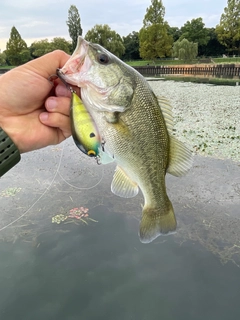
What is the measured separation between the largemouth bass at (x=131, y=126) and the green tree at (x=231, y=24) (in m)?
41.9

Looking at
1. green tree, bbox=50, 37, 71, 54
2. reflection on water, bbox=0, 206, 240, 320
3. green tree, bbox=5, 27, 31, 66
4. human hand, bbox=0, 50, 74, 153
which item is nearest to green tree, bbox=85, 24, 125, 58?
green tree, bbox=50, 37, 71, 54

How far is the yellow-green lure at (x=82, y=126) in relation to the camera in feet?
4.70

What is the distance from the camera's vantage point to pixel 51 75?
170cm

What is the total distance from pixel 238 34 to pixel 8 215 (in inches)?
1622

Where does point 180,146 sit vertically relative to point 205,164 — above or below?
above

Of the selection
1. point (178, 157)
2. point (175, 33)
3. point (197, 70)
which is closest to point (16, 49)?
point (175, 33)

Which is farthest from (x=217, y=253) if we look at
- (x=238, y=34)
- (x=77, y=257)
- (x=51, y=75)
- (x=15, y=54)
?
(x=15, y=54)

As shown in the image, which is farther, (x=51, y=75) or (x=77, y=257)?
(x=77, y=257)

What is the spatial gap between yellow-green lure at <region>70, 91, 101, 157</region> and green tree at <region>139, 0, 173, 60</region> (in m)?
40.1

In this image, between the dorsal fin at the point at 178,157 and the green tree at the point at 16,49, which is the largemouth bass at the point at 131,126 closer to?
the dorsal fin at the point at 178,157

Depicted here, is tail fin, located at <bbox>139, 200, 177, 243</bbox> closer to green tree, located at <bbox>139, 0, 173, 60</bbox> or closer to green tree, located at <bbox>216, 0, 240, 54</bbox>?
green tree, located at <bbox>139, 0, 173, 60</bbox>

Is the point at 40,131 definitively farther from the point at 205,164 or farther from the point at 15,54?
the point at 15,54

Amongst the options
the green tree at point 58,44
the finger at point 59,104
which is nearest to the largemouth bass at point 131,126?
the finger at point 59,104

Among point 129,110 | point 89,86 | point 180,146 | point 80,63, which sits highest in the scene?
point 80,63
